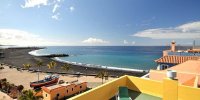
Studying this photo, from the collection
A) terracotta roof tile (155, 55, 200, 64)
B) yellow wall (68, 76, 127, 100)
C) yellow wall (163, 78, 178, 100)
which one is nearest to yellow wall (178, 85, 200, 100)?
yellow wall (163, 78, 178, 100)

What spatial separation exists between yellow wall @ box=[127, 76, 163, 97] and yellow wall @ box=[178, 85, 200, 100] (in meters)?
1.34

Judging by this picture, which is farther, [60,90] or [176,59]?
[60,90]

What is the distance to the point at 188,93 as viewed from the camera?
7.64m

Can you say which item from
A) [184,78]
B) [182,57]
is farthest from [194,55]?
[184,78]

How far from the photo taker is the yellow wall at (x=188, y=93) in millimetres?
7438

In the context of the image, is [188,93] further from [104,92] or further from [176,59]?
[176,59]

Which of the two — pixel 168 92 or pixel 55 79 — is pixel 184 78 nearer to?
pixel 168 92

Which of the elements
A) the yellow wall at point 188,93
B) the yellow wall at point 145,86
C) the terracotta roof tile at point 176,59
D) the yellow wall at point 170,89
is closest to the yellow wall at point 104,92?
the yellow wall at point 145,86

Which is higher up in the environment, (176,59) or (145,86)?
(176,59)

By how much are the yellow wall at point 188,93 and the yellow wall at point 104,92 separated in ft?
10.6

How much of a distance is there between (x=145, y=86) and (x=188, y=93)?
2.49 metres

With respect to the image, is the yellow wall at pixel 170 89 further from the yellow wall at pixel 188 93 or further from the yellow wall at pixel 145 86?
the yellow wall at pixel 145 86

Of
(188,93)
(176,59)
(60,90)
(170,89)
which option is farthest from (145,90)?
(60,90)

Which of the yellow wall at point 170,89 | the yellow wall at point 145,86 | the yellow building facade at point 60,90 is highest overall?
the yellow wall at point 170,89
